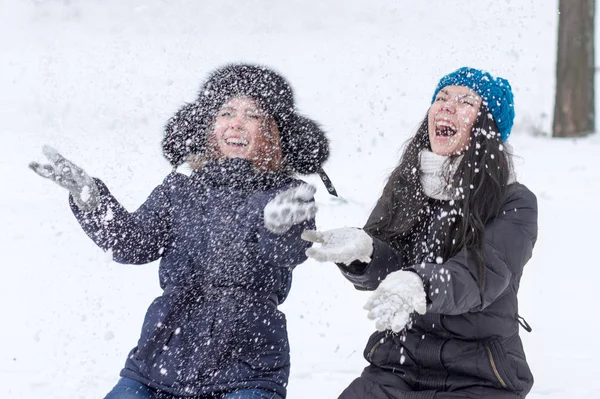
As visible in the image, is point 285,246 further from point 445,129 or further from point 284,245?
point 445,129

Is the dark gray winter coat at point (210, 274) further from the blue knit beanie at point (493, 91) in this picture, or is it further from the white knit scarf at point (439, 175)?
the blue knit beanie at point (493, 91)

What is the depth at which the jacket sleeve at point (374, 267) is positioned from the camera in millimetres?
3025

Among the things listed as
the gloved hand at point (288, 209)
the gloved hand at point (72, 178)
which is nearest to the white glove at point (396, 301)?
the gloved hand at point (288, 209)

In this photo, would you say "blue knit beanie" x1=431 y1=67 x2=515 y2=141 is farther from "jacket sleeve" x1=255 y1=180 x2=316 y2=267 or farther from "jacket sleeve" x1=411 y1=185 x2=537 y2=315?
"jacket sleeve" x1=255 y1=180 x2=316 y2=267

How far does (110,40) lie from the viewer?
46.0ft

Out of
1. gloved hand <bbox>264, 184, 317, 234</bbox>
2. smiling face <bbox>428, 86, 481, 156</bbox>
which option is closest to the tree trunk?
smiling face <bbox>428, 86, 481, 156</bbox>

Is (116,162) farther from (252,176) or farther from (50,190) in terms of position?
(252,176)

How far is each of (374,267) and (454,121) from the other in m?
0.66

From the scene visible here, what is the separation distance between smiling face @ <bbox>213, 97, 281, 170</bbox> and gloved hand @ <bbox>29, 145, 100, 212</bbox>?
1.90 feet

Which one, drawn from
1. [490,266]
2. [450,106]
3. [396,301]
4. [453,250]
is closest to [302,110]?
[450,106]

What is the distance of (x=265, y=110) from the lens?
3.54 meters

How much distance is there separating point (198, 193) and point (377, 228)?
746 mm

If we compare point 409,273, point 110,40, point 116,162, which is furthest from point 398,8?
→ point 409,273

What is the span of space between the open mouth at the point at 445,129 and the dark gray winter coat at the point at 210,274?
629 mm
